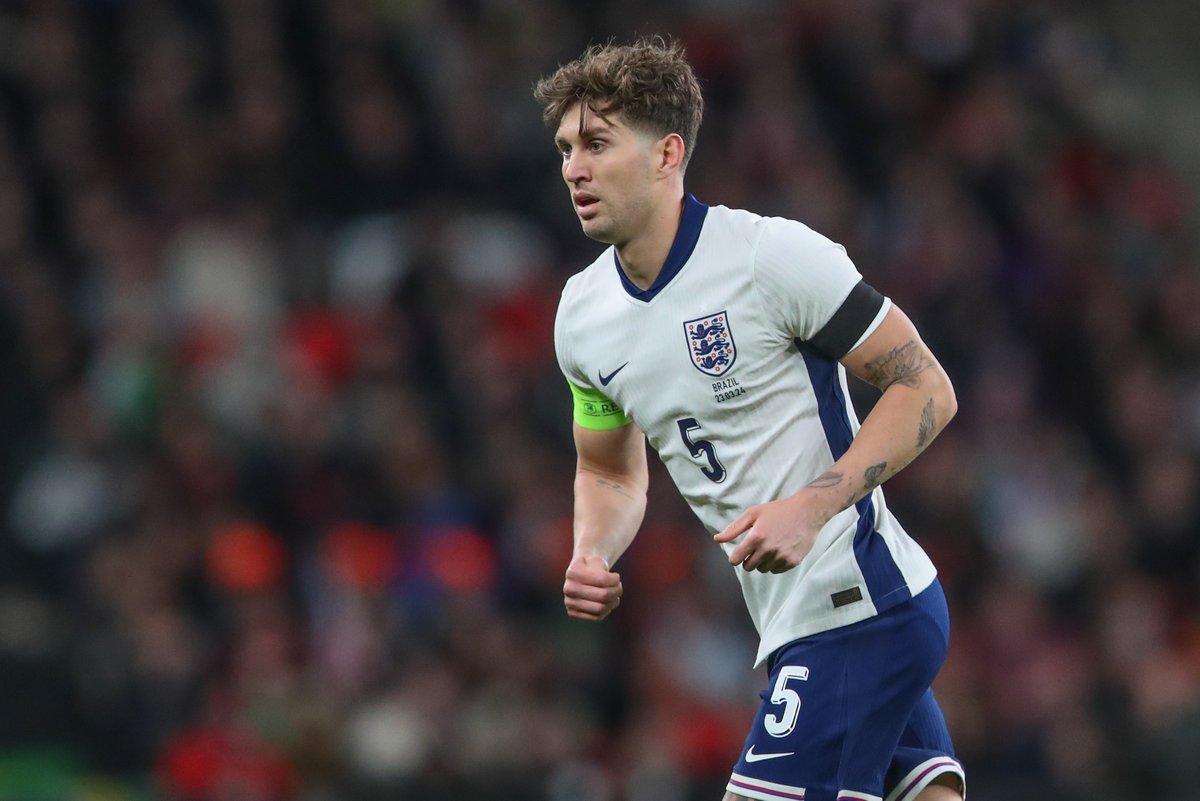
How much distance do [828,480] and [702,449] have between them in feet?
1.61

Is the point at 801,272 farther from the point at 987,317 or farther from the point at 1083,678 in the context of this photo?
the point at 987,317

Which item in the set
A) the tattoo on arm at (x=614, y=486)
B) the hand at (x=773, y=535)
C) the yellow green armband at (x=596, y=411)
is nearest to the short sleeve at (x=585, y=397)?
the yellow green armband at (x=596, y=411)

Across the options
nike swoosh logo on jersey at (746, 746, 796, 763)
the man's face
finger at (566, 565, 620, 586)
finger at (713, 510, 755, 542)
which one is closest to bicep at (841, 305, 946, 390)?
finger at (713, 510, 755, 542)

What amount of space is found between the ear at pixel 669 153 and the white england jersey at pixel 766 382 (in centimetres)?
12

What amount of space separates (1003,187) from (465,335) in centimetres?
423

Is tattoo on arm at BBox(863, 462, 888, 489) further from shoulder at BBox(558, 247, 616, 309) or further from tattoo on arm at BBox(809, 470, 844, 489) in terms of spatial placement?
shoulder at BBox(558, 247, 616, 309)

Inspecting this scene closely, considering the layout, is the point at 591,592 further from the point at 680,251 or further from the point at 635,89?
the point at 635,89

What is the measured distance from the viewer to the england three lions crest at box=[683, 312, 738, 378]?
4738mm

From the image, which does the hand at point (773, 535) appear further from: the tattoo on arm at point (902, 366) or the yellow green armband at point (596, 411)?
the yellow green armband at point (596, 411)

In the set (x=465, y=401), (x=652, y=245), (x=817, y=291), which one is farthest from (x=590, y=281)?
(x=465, y=401)

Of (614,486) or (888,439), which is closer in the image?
(888,439)

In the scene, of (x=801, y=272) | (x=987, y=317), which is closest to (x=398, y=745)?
(x=987, y=317)

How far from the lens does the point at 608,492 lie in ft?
17.2

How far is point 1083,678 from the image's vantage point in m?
10.7
